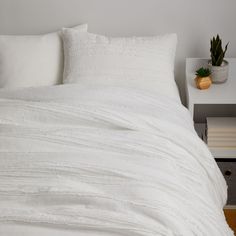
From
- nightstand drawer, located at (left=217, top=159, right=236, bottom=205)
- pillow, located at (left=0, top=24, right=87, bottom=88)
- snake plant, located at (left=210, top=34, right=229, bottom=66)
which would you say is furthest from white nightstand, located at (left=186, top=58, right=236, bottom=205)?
pillow, located at (left=0, top=24, right=87, bottom=88)

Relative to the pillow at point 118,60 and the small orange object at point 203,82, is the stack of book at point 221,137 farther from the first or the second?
the pillow at point 118,60

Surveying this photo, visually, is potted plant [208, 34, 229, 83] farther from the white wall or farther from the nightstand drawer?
the nightstand drawer

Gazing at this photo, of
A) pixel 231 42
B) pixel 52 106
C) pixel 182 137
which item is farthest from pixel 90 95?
pixel 231 42

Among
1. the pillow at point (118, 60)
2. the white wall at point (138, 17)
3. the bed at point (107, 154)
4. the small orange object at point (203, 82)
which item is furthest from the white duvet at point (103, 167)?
the white wall at point (138, 17)

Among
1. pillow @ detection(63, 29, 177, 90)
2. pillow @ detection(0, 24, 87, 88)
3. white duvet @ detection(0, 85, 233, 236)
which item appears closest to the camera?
white duvet @ detection(0, 85, 233, 236)

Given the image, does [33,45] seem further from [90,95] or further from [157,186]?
[157,186]

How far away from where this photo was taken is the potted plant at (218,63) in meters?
2.51

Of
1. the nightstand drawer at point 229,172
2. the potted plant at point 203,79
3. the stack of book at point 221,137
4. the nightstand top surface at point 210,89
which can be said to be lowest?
the nightstand drawer at point 229,172

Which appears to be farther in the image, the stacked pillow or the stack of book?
the stack of book

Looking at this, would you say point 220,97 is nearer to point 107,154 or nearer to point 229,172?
point 229,172

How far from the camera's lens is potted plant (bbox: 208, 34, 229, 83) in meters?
2.51

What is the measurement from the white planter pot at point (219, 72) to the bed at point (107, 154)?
Answer: 0.24 m

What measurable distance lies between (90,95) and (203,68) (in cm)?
78

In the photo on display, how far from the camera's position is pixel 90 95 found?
2.16 metres
